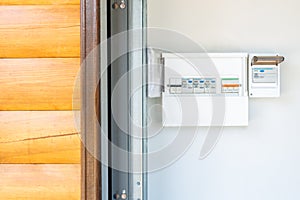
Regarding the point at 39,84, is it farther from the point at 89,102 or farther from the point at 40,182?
the point at 40,182

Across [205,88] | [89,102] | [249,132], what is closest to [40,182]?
[89,102]

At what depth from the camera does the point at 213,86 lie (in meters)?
1.65

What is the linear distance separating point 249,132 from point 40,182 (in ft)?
3.79

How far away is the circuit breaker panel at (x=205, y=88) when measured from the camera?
1640mm

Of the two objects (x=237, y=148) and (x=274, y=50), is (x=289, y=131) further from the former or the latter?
(x=274, y=50)

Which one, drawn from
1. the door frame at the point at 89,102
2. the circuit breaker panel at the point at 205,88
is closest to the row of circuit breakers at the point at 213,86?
the circuit breaker panel at the point at 205,88

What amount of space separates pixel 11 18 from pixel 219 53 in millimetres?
1053

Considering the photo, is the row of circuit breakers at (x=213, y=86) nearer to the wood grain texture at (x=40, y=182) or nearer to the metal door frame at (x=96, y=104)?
the metal door frame at (x=96, y=104)

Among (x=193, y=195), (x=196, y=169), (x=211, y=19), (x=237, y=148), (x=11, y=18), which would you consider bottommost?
(x=193, y=195)

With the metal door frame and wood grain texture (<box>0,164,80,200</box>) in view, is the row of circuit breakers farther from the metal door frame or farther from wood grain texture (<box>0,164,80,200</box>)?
wood grain texture (<box>0,164,80,200</box>)

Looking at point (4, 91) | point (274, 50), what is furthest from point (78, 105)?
point (274, 50)

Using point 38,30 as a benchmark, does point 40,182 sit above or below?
below

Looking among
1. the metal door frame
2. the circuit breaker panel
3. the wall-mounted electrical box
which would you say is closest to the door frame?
the metal door frame

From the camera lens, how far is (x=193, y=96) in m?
1.65
